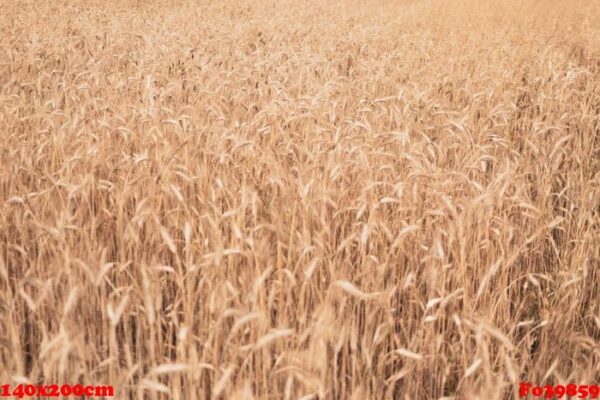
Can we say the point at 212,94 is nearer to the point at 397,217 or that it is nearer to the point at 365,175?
the point at 365,175

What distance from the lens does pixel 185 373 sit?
142 cm

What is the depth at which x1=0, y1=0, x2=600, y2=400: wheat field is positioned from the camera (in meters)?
1.39

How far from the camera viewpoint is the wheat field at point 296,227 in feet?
4.56

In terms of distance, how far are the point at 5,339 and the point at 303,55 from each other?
4400 millimetres

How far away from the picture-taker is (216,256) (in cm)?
139

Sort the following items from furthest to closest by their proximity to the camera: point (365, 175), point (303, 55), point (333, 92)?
point (303, 55)
point (333, 92)
point (365, 175)

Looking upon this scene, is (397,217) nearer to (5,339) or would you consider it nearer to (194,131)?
(194,131)

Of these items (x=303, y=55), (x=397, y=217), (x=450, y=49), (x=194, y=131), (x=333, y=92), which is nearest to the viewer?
(x=397, y=217)

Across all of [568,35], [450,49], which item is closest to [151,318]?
[450,49]

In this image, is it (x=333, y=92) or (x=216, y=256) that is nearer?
(x=216, y=256)

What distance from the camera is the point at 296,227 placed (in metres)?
2.04

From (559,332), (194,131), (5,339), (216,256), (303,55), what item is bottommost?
(559,332)

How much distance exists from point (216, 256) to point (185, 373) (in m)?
0.32

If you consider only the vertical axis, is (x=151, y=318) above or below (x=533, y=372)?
above
